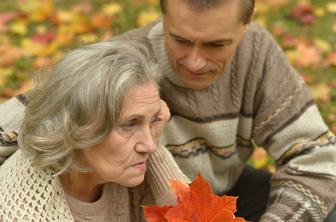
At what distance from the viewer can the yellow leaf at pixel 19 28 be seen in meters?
4.49

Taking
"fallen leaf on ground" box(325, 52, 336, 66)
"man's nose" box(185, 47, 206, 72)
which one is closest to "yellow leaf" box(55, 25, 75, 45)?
"fallen leaf on ground" box(325, 52, 336, 66)

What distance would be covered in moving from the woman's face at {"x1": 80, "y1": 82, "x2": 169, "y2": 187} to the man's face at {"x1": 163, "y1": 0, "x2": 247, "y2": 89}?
0.38 metres

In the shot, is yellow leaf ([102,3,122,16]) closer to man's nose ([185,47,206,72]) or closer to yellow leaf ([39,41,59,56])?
yellow leaf ([39,41,59,56])

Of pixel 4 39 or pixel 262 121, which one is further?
pixel 4 39

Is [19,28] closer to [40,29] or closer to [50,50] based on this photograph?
[40,29]

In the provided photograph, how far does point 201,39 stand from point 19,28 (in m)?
2.51

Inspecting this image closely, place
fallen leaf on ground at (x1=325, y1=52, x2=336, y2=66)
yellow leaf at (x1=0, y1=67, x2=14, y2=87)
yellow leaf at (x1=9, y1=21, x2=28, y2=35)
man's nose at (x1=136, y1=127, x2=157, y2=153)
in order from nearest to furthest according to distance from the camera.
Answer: man's nose at (x1=136, y1=127, x2=157, y2=153) → yellow leaf at (x1=0, y1=67, x2=14, y2=87) → fallen leaf on ground at (x1=325, y1=52, x2=336, y2=66) → yellow leaf at (x1=9, y1=21, x2=28, y2=35)

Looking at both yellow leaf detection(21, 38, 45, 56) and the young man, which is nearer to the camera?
the young man

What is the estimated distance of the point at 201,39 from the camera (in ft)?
7.38

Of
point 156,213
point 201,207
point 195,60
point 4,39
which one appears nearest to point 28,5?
point 4,39

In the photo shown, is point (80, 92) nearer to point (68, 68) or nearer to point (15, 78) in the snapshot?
point (68, 68)

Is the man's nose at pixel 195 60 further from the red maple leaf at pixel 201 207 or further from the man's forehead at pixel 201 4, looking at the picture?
the red maple leaf at pixel 201 207

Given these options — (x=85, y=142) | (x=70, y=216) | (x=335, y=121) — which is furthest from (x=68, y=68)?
(x=335, y=121)

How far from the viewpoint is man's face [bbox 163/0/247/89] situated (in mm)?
2221
